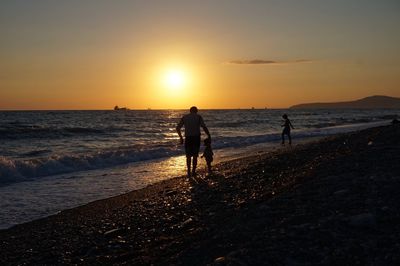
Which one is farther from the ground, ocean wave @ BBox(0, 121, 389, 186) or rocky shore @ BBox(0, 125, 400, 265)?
rocky shore @ BBox(0, 125, 400, 265)

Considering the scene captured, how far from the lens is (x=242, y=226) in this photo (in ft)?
17.5

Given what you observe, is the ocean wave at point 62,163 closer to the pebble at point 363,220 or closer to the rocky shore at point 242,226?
the rocky shore at point 242,226

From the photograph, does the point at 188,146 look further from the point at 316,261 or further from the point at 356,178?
the point at 316,261

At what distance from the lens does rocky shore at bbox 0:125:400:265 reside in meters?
4.20

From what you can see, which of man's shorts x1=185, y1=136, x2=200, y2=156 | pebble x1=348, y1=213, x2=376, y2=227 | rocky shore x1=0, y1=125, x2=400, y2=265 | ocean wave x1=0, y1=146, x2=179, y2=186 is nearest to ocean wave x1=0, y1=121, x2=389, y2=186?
ocean wave x1=0, y1=146, x2=179, y2=186

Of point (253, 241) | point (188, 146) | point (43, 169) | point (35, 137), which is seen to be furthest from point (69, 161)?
point (35, 137)

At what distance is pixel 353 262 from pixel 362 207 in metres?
1.52

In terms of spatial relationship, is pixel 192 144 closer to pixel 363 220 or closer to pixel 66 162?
pixel 66 162

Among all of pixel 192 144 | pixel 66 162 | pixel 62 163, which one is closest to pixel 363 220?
pixel 192 144

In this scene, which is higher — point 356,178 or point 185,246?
point 356,178

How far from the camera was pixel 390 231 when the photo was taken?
174 inches

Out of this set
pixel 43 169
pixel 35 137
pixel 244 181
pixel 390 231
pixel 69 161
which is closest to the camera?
pixel 390 231

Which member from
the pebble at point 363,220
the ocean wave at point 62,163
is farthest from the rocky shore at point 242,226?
the ocean wave at point 62,163

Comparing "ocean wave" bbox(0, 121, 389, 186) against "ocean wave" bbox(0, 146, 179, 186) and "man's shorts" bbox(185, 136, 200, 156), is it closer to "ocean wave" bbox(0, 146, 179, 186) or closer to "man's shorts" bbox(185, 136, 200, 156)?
"ocean wave" bbox(0, 146, 179, 186)
